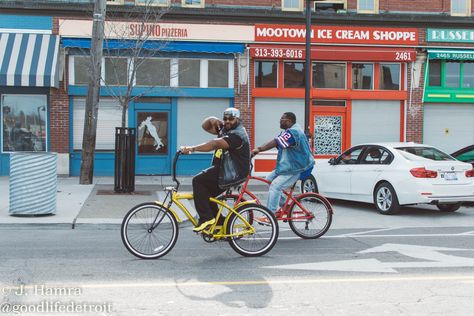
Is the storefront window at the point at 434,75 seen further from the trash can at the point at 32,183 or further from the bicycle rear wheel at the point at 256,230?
the bicycle rear wheel at the point at 256,230

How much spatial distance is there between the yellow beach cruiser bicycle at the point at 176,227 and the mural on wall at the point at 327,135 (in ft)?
43.0

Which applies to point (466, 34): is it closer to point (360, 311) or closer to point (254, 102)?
point (254, 102)

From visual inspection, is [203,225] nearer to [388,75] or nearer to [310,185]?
[310,185]

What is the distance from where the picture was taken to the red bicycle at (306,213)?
8805 mm

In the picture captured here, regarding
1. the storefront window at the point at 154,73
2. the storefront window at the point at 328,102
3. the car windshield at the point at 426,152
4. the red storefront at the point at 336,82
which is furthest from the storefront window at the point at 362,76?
the car windshield at the point at 426,152

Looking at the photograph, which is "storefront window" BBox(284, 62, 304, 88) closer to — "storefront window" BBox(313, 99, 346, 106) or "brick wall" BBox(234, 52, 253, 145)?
"storefront window" BBox(313, 99, 346, 106)

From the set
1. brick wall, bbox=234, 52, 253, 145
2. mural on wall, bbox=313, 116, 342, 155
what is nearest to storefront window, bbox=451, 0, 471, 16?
mural on wall, bbox=313, 116, 342, 155

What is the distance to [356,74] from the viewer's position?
20.3 m

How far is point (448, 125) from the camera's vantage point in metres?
20.8

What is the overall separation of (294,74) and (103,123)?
6596 millimetres

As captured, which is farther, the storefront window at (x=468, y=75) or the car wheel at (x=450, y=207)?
the storefront window at (x=468, y=75)

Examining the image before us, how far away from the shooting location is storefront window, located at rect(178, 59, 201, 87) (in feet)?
63.6

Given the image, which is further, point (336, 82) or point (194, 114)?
point (336, 82)

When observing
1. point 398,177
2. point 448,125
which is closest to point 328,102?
point 448,125
